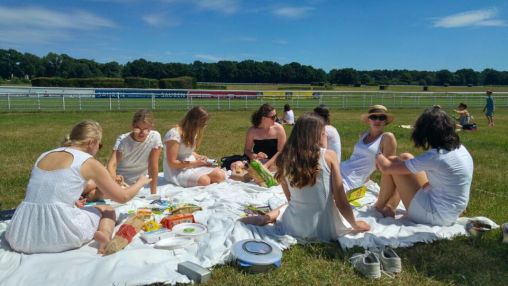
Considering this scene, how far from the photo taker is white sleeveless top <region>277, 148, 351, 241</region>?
11.6ft

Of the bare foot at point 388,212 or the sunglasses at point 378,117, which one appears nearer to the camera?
the bare foot at point 388,212

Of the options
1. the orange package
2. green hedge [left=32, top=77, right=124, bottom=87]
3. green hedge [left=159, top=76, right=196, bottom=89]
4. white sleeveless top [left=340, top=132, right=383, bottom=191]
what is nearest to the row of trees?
green hedge [left=159, top=76, right=196, bottom=89]

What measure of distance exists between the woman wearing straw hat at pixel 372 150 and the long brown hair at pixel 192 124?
2025 mm

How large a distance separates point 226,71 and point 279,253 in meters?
86.8

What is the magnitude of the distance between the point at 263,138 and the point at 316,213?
284 cm

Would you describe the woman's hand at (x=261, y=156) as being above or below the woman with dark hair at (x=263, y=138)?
below

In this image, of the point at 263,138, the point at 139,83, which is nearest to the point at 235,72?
the point at 139,83

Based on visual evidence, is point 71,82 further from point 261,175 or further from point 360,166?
point 360,166

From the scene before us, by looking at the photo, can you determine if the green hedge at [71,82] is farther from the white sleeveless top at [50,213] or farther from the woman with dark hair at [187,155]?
the white sleeveless top at [50,213]

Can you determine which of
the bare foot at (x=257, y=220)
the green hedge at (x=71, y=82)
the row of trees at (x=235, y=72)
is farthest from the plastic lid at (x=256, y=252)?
the row of trees at (x=235, y=72)

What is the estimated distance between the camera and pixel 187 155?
19.3ft

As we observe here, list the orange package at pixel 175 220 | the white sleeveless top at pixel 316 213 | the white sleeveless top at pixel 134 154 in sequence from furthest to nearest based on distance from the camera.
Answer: the white sleeveless top at pixel 134 154
the orange package at pixel 175 220
the white sleeveless top at pixel 316 213

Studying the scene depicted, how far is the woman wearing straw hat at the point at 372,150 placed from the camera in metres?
4.60

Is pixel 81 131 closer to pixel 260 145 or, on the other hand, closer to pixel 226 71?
pixel 260 145
